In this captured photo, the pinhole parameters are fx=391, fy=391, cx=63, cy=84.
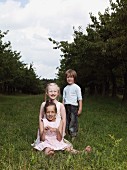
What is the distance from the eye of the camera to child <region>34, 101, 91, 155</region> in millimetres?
9279

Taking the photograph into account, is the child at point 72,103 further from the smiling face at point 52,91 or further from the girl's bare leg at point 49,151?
the girl's bare leg at point 49,151

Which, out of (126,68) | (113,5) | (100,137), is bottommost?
(100,137)

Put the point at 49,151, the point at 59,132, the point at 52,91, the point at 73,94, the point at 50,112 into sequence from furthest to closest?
1. the point at 73,94
2. the point at 52,91
3. the point at 50,112
4. the point at 59,132
5. the point at 49,151

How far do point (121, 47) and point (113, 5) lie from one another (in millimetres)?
5995

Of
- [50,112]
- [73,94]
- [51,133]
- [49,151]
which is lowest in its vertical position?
[49,151]

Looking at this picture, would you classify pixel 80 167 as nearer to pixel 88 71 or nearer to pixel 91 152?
pixel 91 152

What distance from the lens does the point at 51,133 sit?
9.66 metres

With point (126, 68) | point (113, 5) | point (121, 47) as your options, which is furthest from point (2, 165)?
point (126, 68)

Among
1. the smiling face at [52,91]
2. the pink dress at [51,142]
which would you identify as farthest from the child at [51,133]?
the smiling face at [52,91]

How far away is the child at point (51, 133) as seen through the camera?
30.4 ft

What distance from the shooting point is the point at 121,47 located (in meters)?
→ 26.1

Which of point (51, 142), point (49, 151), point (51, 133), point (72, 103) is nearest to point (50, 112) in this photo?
point (51, 133)

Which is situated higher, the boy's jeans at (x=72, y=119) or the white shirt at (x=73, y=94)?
the white shirt at (x=73, y=94)

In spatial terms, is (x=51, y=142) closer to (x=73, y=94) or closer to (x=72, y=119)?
(x=72, y=119)
